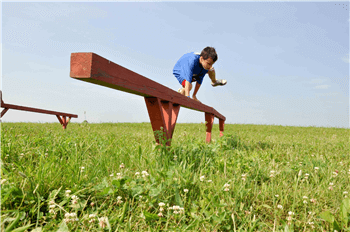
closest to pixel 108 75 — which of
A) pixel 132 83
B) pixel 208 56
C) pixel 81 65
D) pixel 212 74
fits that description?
pixel 81 65

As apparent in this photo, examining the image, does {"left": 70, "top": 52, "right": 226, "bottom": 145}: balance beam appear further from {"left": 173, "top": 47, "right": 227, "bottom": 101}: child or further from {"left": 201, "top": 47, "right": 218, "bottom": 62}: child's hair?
{"left": 201, "top": 47, "right": 218, "bottom": 62}: child's hair

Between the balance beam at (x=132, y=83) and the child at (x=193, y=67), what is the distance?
5.07ft

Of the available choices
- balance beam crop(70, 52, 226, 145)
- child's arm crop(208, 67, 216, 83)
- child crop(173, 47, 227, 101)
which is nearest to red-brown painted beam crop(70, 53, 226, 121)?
balance beam crop(70, 52, 226, 145)

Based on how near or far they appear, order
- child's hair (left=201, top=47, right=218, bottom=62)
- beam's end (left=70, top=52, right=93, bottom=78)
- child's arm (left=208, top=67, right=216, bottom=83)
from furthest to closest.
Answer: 1. child's arm (left=208, top=67, right=216, bottom=83)
2. child's hair (left=201, top=47, right=218, bottom=62)
3. beam's end (left=70, top=52, right=93, bottom=78)

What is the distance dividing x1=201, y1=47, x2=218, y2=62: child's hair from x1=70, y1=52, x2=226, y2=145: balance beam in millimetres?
1792

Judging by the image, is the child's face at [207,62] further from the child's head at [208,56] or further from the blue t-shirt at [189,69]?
the blue t-shirt at [189,69]

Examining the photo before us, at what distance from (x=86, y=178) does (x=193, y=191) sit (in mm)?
1081

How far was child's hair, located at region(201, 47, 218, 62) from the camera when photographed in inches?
213

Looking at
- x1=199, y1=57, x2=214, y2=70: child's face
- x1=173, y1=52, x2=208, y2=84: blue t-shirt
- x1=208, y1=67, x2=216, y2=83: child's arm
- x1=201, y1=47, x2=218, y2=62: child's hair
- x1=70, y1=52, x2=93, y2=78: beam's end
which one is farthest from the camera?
x1=208, y1=67, x2=216, y2=83: child's arm

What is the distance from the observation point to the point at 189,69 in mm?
5723

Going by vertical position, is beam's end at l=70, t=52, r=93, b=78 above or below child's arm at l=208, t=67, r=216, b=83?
below

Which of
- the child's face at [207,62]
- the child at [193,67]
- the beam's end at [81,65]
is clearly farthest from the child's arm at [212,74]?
the beam's end at [81,65]

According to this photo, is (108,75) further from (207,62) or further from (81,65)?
(207,62)

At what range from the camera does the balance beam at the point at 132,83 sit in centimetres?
177
